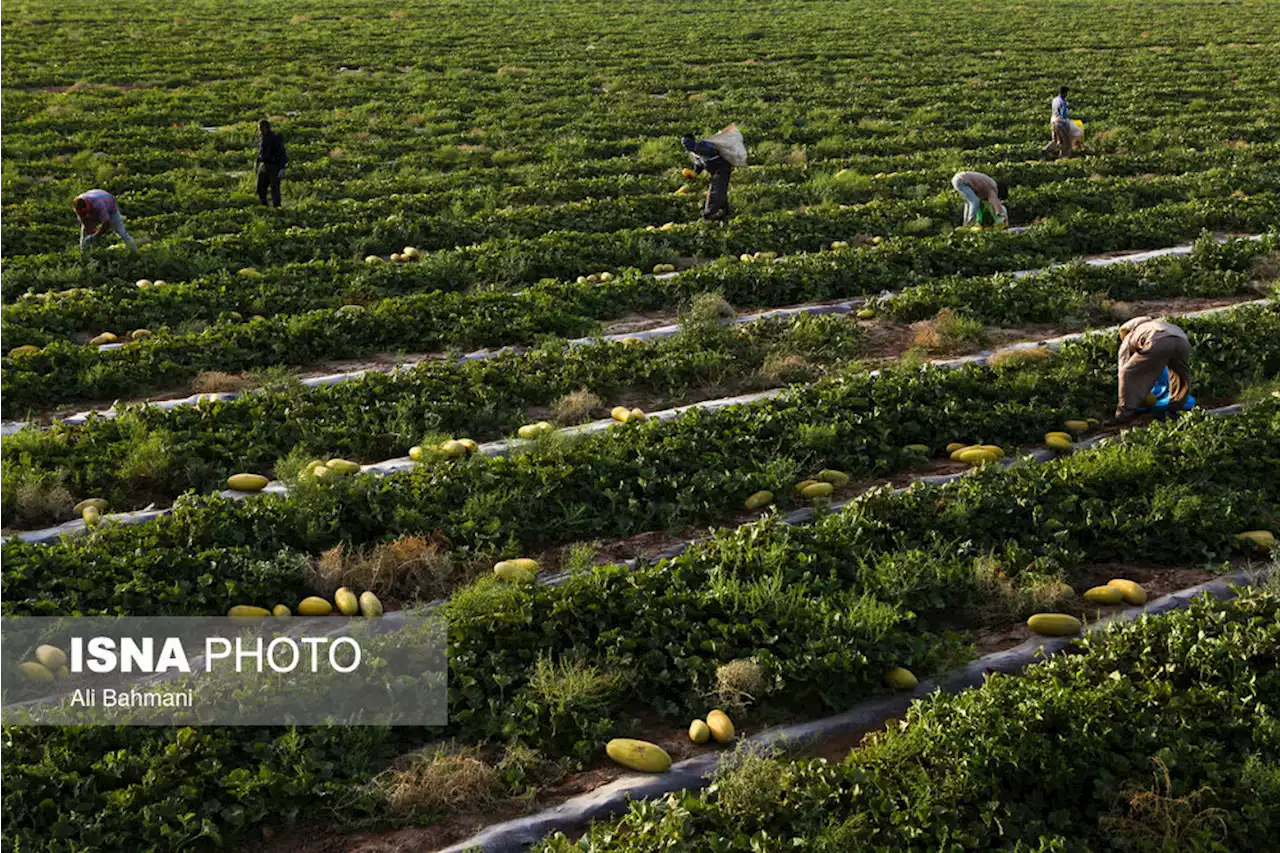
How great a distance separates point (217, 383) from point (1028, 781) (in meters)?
8.36

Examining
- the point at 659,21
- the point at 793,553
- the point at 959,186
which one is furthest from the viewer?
the point at 659,21

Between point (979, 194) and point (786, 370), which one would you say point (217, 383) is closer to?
point (786, 370)

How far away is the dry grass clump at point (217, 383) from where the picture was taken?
10.7m

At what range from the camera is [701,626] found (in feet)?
22.2

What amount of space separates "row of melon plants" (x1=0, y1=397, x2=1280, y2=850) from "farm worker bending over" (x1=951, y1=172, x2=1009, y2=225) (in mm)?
8384

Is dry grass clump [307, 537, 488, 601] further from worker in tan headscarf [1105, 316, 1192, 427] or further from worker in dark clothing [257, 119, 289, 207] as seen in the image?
worker in dark clothing [257, 119, 289, 207]

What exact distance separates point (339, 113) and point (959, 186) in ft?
52.6

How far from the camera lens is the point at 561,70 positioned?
111 ft

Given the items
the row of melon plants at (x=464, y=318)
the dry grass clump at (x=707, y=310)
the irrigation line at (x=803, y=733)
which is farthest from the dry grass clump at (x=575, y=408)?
the irrigation line at (x=803, y=733)

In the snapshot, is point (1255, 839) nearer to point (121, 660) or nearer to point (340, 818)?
point (340, 818)

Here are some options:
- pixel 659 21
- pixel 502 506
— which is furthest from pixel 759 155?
pixel 659 21

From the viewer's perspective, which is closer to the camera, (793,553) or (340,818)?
(340,818)

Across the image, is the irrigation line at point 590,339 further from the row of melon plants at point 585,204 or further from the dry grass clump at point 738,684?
the dry grass clump at point 738,684

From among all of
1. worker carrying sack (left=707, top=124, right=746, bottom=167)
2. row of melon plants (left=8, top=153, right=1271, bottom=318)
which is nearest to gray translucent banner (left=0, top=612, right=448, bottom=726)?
row of melon plants (left=8, top=153, right=1271, bottom=318)
